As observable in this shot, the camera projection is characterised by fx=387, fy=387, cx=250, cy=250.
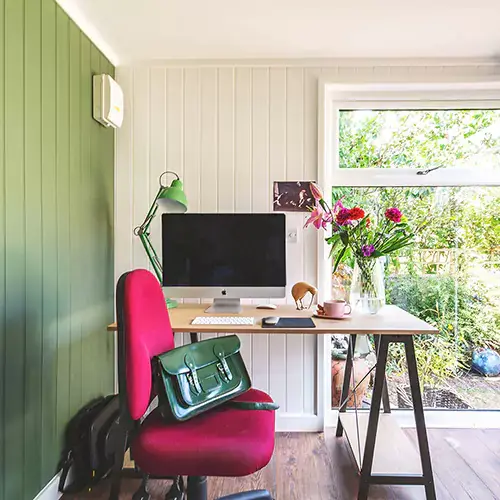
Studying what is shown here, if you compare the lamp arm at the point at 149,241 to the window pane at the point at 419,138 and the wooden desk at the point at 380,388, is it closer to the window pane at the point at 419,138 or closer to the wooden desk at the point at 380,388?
the wooden desk at the point at 380,388

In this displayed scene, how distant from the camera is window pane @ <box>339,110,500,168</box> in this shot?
2361 mm

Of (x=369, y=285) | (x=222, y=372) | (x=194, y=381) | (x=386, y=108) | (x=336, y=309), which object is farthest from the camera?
(x=386, y=108)

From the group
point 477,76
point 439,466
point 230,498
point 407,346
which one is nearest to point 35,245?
point 230,498

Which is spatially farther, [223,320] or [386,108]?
[386,108]

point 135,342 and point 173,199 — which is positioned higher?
point 173,199

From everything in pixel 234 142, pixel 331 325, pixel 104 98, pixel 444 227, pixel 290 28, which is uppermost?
pixel 290 28

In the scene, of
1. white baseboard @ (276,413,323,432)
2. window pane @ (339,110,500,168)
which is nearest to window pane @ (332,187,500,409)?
window pane @ (339,110,500,168)

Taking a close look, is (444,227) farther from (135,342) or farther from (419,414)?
(135,342)

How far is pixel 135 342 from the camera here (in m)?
1.19

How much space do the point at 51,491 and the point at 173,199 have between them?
4.56ft

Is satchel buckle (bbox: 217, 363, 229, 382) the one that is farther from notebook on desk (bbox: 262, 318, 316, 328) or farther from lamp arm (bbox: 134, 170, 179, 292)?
lamp arm (bbox: 134, 170, 179, 292)

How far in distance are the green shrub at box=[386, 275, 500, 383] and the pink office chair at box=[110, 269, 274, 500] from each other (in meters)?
1.44

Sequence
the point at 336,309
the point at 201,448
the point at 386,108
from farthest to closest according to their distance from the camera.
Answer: the point at 386,108
the point at 336,309
the point at 201,448

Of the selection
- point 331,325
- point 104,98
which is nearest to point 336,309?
point 331,325
